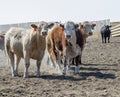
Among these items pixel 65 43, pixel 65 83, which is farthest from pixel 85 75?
pixel 65 83

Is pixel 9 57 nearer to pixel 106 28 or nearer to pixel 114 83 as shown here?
pixel 114 83

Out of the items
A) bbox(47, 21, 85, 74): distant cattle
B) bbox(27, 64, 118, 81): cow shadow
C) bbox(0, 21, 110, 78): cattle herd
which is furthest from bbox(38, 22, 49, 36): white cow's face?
bbox(27, 64, 118, 81): cow shadow

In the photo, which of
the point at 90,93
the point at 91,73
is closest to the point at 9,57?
the point at 91,73

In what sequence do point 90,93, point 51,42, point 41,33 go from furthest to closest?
point 51,42 < point 41,33 < point 90,93

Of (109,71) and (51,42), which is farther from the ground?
(51,42)

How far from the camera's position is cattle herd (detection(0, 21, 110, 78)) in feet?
42.0

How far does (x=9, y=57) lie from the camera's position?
45.3ft

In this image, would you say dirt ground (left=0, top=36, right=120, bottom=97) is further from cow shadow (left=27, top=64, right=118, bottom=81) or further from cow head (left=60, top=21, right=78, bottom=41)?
cow head (left=60, top=21, right=78, bottom=41)

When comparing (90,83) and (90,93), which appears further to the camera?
(90,83)

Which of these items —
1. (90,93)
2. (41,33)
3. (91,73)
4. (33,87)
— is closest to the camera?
(90,93)

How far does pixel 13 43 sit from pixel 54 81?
2.20 metres

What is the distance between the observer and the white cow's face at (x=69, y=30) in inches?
510

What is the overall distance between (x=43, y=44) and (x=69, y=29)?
951mm

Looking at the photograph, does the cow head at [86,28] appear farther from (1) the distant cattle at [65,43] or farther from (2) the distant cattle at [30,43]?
(2) the distant cattle at [30,43]
